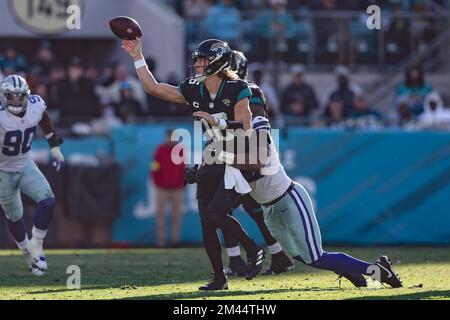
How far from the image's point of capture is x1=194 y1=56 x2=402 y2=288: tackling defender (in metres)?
7.86

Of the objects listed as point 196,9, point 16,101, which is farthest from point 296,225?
point 196,9

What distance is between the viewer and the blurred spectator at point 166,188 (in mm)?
14562

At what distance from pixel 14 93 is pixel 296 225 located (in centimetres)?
337

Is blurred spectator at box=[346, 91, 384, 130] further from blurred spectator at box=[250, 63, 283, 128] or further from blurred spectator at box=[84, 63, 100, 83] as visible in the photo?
blurred spectator at box=[84, 63, 100, 83]

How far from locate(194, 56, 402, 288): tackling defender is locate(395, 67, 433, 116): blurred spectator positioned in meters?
8.47

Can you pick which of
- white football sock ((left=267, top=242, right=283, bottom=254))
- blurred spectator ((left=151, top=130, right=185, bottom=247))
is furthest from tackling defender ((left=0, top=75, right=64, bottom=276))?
blurred spectator ((left=151, top=130, right=185, bottom=247))

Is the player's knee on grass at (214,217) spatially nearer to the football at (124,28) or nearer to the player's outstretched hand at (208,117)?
the player's outstretched hand at (208,117)

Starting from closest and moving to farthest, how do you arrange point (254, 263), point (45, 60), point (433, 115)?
point (254, 263), point (433, 115), point (45, 60)

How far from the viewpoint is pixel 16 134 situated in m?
10.1

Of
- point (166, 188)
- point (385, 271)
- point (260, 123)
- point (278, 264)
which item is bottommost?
point (166, 188)

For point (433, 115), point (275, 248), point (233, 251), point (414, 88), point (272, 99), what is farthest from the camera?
point (414, 88)

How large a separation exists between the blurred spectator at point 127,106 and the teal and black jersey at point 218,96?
726 centimetres

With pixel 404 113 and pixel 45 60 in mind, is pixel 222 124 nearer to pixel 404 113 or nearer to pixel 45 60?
pixel 404 113
